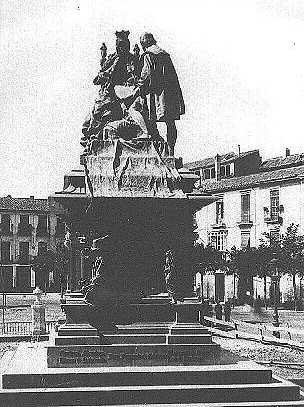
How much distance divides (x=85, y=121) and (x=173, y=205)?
6.77 feet

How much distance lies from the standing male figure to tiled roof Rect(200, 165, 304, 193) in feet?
103

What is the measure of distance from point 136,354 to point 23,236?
53.8m

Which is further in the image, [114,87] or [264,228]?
[264,228]

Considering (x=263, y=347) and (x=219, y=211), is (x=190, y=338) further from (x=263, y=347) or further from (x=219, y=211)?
(x=219, y=211)

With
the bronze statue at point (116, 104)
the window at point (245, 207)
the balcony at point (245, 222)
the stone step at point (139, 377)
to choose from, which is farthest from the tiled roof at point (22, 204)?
the stone step at point (139, 377)

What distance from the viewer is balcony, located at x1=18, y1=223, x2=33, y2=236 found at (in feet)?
211

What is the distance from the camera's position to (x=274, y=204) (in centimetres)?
4603

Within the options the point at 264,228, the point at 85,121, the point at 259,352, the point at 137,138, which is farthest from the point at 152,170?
the point at 264,228

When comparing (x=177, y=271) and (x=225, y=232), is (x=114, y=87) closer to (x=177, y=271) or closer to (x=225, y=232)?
(x=177, y=271)

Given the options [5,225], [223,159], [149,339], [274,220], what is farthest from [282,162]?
[149,339]

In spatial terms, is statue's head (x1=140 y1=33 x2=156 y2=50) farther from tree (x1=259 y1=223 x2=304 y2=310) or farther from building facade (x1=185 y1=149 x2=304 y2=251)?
building facade (x1=185 y1=149 x2=304 y2=251)

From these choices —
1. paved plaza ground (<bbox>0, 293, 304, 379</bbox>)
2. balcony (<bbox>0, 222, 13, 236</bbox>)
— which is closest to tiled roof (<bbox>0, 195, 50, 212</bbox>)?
balcony (<bbox>0, 222, 13, 236</bbox>)

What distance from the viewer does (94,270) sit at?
39.5ft

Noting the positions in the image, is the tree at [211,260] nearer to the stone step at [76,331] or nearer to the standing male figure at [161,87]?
the standing male figure at [161,87]
